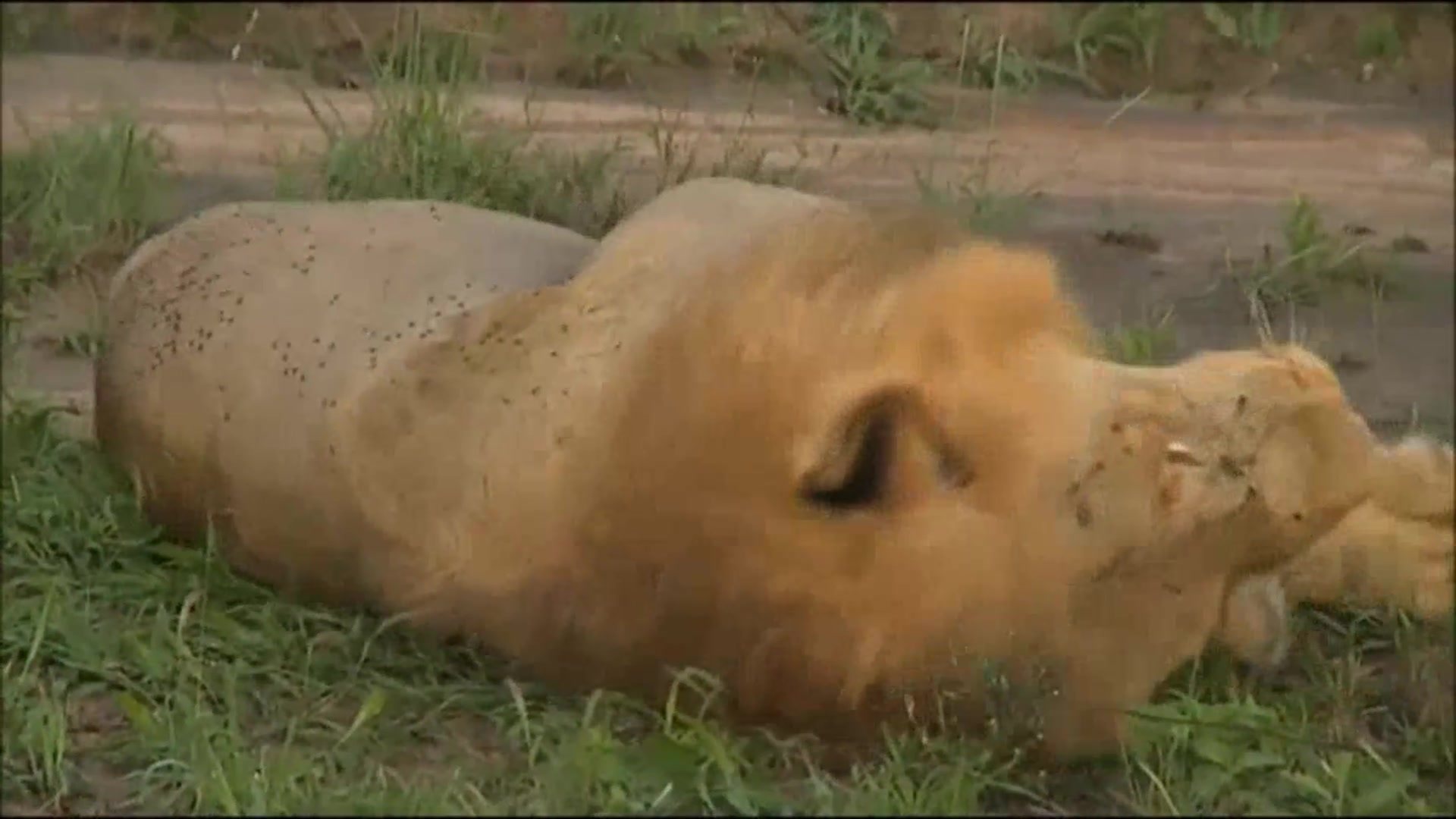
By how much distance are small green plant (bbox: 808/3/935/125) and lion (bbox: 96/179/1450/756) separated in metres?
2.18

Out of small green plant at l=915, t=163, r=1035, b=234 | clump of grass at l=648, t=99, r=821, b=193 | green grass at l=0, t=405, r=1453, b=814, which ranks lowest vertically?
green grass at l=0, t=405, r=1453, b=814

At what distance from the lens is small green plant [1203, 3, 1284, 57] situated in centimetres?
643

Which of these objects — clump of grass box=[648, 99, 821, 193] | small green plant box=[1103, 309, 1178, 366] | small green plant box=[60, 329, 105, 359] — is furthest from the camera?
small green plant box=[60, 329, 105, 359]

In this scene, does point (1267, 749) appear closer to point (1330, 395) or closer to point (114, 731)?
point (1330, 395)

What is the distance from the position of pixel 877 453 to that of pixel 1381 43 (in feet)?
14.0

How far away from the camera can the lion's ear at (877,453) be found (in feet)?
8.95

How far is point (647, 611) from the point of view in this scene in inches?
109

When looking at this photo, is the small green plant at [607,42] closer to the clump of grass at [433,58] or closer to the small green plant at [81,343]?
the clump of grass at [433,58]

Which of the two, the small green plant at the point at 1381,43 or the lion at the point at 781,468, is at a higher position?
the small green plant at the point at 1381,43

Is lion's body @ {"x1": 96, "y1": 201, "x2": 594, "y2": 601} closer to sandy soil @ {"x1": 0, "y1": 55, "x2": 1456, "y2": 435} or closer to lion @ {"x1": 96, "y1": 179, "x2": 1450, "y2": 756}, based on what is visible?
lion @ {"x1": 96, "y1": 179, "x2": 1450, "y2": 756}

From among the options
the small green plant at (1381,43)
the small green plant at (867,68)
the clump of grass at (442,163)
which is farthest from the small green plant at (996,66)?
the clump of grass at (442,163)

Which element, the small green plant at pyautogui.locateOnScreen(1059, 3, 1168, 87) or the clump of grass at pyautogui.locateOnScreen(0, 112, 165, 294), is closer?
the clump of grass at pyautogui.locateOnScreen(0, 112, 165, 294)

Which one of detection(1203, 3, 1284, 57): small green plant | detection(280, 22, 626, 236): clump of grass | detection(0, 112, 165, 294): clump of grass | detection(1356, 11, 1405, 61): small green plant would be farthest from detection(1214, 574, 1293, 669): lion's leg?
detection(1356, 11, 1405, 61): small green plant

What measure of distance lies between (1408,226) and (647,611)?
3.12m
